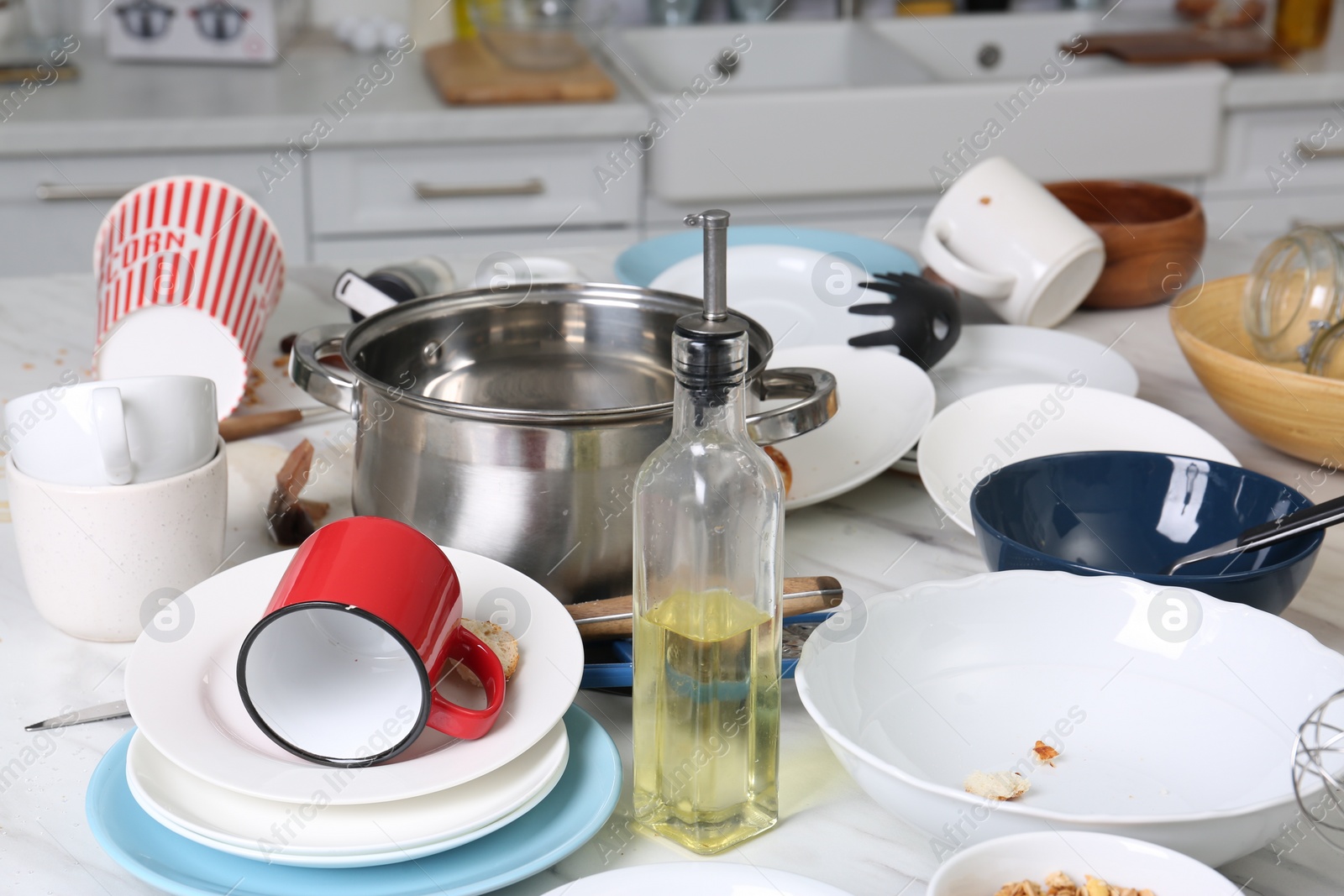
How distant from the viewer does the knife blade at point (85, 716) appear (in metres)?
0.65

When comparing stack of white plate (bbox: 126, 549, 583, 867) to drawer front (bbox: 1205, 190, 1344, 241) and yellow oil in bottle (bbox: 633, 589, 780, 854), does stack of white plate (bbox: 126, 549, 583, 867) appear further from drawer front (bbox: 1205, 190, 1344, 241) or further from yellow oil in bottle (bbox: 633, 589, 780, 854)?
drawer front (bbox: 1205, 190, 1344, 241)

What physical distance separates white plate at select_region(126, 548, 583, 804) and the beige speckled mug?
0.19 ft

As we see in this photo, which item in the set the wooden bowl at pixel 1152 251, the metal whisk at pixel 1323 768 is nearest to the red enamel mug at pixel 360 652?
the metal whisk at pixel 1323 768

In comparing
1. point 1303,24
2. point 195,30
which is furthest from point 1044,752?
point 1303,24

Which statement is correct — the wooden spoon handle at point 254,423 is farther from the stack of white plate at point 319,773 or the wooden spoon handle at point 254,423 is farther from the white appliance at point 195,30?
the white appliance at point 195,30

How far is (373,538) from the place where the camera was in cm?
56

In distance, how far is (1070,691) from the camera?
65cm

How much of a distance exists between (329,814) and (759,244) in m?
0.86

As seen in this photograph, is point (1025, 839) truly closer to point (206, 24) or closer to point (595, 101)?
point (595, 101)

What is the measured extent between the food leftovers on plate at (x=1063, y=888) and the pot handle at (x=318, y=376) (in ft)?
1.49

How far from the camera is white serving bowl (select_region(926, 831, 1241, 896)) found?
47cm

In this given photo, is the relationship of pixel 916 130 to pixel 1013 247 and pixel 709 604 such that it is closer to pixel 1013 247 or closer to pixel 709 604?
pixel 1013 247

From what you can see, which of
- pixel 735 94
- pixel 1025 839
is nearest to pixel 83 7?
pixel 735 94

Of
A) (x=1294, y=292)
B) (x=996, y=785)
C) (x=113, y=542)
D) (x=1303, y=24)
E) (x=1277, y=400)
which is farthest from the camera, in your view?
(x=1303, y=24)
